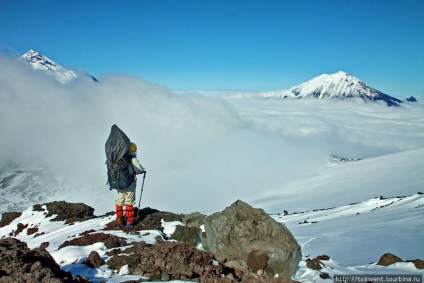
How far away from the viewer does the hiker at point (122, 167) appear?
11898mm

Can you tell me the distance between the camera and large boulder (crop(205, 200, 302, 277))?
25.0ft

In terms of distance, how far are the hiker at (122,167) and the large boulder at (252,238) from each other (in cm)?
439

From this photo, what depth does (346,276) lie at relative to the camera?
7.50 m

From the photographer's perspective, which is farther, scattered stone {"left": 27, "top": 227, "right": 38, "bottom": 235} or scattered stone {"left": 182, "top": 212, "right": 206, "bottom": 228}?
scattered stone {"left": 27, "top": 227, "right": 38, "bottom": 235}

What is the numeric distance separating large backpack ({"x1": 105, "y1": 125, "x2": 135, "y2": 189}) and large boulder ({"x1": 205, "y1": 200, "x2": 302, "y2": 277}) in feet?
14.5

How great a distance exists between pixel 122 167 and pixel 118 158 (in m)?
0.36

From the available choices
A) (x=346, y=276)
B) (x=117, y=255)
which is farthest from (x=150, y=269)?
(x=346, y=276)

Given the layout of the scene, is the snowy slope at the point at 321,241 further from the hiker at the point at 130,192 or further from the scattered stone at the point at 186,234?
the hiker at the point at 130,192

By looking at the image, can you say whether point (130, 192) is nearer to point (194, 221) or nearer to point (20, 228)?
point (194, 221)

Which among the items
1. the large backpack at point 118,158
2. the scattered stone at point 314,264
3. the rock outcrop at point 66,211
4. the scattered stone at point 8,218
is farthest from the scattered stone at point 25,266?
the scattered stone at point 8,218

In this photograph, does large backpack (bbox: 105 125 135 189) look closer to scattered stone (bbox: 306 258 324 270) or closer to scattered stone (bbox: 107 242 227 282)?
scattered stone (bbox: 107 242 227 282)

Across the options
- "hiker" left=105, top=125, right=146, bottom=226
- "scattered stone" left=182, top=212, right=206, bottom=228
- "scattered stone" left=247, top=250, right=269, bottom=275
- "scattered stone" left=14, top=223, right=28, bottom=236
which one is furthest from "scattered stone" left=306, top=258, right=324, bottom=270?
"scattered stone" left=14, top=223, right=28, bottom=236

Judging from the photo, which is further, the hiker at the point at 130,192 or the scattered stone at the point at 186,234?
the hiker at the point at 130,192

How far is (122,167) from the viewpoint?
12.0m
